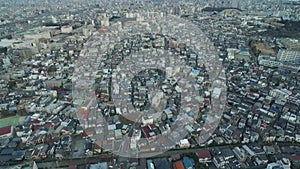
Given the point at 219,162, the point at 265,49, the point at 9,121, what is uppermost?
the point at 265,49

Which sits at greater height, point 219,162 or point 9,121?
point 9,121

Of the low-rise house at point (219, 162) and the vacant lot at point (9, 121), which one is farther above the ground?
the vacant lot at point (9, 121)

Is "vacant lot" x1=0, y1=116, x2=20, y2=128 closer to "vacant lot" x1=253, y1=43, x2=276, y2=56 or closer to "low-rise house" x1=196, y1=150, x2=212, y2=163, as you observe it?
"low-rise house" x1=196, y1=150, x2=212, y2=163

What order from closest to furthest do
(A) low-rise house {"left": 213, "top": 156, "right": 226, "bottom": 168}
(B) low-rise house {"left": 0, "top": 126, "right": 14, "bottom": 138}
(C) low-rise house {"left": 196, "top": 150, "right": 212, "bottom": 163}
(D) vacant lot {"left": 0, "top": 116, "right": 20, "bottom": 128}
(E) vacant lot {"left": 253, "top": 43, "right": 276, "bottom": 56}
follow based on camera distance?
(A) low-rise house {"left": 213, "top": 156, "right": 226, "bottom": 168}, (C) low-rise house {"left": 196, "top": 150, "right": 212, "bottom": 163}, (B) low-rise house {"left": 0, "top": 126, "right": 14, "bottom": 138}, (D) vacant lot {"left": 0, "top": 116, "right": 20, "bottom": 128}, (E) vacant lot {"left": 253, "top": 43, "right": 276, "bottom": 56}

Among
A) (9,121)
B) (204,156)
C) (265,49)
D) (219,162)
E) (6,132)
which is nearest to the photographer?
(219,162)

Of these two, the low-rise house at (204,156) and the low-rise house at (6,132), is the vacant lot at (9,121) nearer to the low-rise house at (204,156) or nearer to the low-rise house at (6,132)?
the low-rise house at (6,132)

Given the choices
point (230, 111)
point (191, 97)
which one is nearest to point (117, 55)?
point (191, 97)

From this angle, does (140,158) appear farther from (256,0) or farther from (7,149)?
(256,0)

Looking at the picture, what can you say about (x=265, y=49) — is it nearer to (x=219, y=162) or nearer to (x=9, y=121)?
(x=219, y=162)

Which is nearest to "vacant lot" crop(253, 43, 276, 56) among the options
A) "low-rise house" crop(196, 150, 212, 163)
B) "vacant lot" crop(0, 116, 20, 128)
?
"low-rise house" crop(196, 150, 212, 163)

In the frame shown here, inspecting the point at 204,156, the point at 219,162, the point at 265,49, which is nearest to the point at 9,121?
the point at 204,156

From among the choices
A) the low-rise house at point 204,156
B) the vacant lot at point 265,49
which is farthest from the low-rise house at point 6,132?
the vacant lot at point 265,49

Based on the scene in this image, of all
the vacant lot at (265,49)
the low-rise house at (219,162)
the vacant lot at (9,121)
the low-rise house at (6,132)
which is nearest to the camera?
the low-rise house at (219,162)
